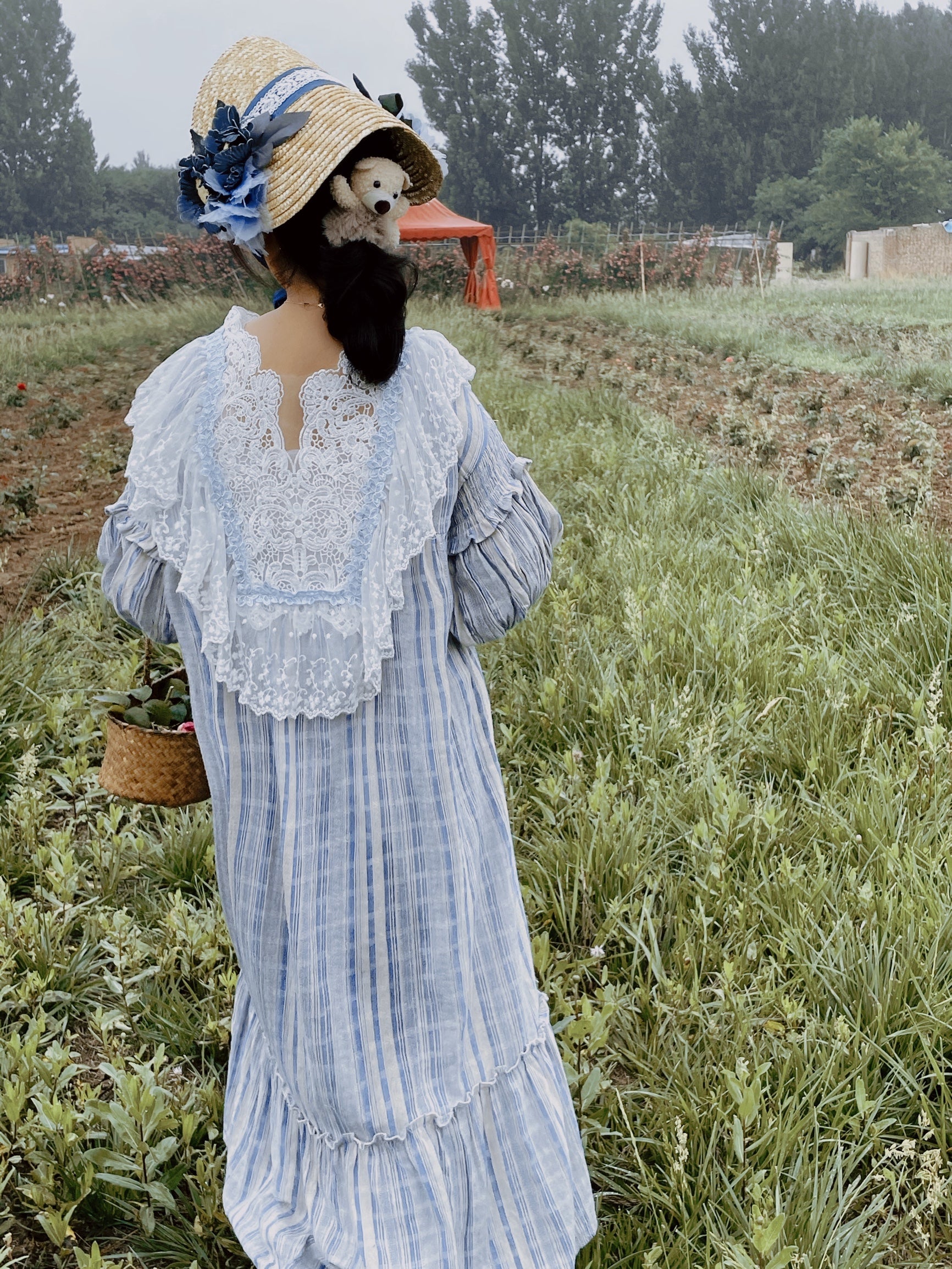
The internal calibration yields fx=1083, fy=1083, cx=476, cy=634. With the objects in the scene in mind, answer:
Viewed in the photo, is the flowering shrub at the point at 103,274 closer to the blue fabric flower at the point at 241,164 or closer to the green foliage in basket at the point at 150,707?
the green foliage in basket at the point at 150,707

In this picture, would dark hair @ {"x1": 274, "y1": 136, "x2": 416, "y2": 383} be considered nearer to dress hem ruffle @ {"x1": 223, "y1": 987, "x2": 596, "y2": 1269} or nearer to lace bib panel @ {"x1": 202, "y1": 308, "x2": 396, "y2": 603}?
lace bib panel @ {"x1": 202, "y1": 308, "x2": 396, "y2": 603}

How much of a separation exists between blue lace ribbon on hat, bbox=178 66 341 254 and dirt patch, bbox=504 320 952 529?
3.55 m

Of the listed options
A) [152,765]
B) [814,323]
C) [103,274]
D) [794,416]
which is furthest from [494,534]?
[103,274]

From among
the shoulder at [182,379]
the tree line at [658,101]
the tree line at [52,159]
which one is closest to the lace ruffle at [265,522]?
the shoulder at [182,379]

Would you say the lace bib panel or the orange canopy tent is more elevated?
the orange canopy tent

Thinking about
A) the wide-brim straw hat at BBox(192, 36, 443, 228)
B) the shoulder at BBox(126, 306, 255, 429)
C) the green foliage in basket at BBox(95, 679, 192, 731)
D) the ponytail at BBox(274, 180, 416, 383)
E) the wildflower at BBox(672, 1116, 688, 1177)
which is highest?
the wide-brim straw hat at BBox(192, 36, 443, 228)

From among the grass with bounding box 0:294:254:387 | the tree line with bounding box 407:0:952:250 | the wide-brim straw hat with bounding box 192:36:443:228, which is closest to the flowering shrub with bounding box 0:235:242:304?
the grass with bounding box 0:294:254:387

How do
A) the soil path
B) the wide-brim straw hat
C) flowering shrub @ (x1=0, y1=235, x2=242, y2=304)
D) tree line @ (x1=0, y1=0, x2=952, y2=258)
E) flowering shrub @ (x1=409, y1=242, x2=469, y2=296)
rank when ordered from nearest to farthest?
the wide-brim straw hat
the soil path
flowering shrub @ (x1=0, y1=235, x2=242, y2=304)
flowering shrub @ (x1=409, y1=242, x2=469, y2=296)
tree line @ (x1=0, y1=0, x2=952, y2=258)

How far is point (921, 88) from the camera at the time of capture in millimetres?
37875

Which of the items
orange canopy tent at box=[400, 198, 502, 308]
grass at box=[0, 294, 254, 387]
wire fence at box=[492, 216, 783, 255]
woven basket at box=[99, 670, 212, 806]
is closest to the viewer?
woven basket at box=[99, 670, 212, 806]

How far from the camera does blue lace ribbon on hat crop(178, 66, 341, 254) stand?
1.28 metres

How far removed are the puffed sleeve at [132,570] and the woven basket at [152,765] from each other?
0.18 metres

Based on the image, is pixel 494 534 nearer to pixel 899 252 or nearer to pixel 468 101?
pixel 899 252

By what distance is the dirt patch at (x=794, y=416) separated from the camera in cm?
516
